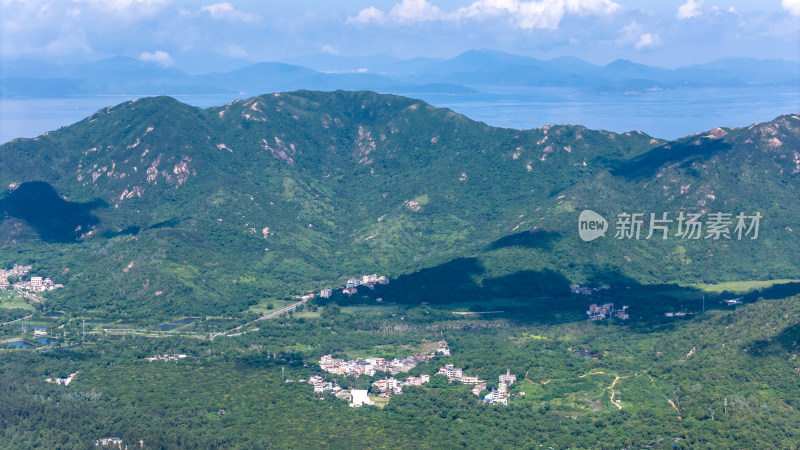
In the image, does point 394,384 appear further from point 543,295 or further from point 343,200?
point 343,200

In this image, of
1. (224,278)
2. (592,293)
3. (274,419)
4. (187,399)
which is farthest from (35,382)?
(592,293)

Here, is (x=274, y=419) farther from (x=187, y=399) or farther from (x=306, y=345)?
→ (x=306, y=345)

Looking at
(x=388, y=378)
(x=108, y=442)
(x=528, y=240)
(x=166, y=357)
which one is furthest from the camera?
(x=528, y=240)

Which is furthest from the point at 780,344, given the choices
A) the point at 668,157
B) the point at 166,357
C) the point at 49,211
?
the point at 49,211

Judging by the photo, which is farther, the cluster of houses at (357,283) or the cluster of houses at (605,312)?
the cluster of houses at (357,283)

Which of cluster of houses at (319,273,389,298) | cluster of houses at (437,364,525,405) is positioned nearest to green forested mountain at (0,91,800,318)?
cluster of houses at (319,273,389,298)
